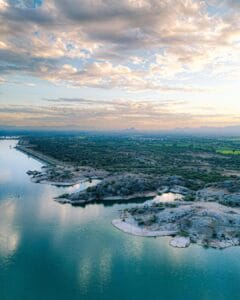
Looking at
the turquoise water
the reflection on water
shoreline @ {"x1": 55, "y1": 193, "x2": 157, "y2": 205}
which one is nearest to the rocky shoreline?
the turquoise water

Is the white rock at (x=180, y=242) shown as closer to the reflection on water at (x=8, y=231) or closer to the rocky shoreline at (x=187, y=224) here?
the rocky shoreline at (x=187, y=224)

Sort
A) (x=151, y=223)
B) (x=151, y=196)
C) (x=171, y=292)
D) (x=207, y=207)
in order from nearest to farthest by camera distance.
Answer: (x=171, y=292) → (x=151, y=223) → (x=207, y=207) → (x=151, y=196)

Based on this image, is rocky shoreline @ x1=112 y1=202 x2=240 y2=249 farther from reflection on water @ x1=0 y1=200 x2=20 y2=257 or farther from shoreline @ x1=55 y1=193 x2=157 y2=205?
reflection on water @ x1=0 y1=200 x2=20 y2=257

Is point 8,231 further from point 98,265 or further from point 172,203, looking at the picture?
point 172,203

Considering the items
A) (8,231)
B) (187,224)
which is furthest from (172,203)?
(8,231)

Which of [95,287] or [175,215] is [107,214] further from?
[95,287]

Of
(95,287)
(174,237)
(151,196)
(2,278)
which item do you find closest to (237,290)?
(174,237)

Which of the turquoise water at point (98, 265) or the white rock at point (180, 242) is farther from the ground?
the white rock at point (180, 242)

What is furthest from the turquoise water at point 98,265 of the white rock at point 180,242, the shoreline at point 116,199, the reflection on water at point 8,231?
the shoreline at point 116,199

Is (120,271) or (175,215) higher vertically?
(175,215)
